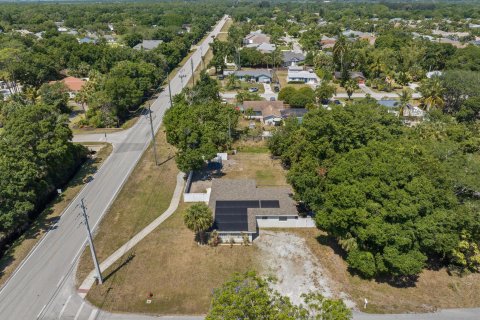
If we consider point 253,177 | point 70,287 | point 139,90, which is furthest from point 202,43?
point 70,287

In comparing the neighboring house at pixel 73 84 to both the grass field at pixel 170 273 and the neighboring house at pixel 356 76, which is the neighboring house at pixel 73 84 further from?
the neighboring house at pixel 356 76

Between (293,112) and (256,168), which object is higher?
(293,112)

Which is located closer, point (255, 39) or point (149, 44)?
point (149, 44)

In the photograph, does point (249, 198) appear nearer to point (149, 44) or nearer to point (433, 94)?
point (433, 94)

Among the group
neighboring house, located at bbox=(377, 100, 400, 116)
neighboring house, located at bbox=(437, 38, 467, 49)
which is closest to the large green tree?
neighboring house, located at bbox=(377, 100, 400, 116)

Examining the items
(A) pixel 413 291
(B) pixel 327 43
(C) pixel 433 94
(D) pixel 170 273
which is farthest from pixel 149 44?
(A) pixel 413 291

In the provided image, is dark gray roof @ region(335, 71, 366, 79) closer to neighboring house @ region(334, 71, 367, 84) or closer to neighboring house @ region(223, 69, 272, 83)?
neighboring house @ region(334, 71, 367, 84)
